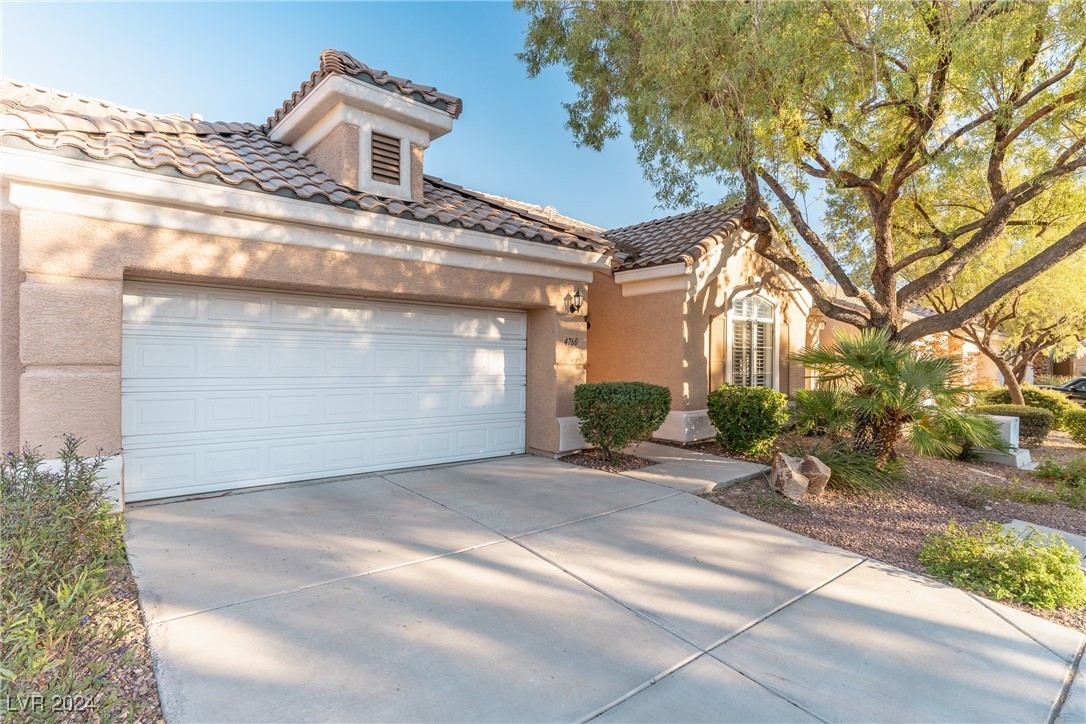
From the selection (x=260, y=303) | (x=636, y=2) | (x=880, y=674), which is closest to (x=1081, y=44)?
(x=636, y=2)

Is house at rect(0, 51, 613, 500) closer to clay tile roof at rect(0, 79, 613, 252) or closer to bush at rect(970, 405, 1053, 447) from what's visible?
clay tile roof at rect(0, 79, 613, 252)

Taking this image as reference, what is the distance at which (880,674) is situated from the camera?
3.28 meters

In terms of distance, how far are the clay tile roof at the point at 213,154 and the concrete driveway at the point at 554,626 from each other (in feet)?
12.2

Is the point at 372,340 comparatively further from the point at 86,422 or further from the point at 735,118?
the point at 735,118

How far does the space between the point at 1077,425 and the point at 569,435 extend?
13.9 meters

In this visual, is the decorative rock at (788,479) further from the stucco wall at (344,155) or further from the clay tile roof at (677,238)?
the stucco wall at (344,155)

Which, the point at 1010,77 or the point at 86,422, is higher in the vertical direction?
the point at 1010,77

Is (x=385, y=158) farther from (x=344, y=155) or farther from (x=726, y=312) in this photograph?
(x=726, y=312)

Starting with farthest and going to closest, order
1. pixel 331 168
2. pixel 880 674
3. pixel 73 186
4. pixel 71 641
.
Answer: pixel 331 168 < pixel 73 186 < pixel 880 674 < pixel 71 641

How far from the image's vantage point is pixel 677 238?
11.5 meters

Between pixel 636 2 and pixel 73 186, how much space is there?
24.4ft

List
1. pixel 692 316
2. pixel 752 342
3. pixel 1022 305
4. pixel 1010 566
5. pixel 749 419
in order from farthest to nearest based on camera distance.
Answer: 1. pixel 1022 305
2. pixel 752 342
3. pixel 692 316
4. pixel 749 419
5. pixel 1010 566

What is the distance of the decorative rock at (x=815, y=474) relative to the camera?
6820 millimetres

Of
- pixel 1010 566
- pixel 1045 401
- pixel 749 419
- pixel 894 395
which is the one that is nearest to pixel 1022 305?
pixel 1045 401
